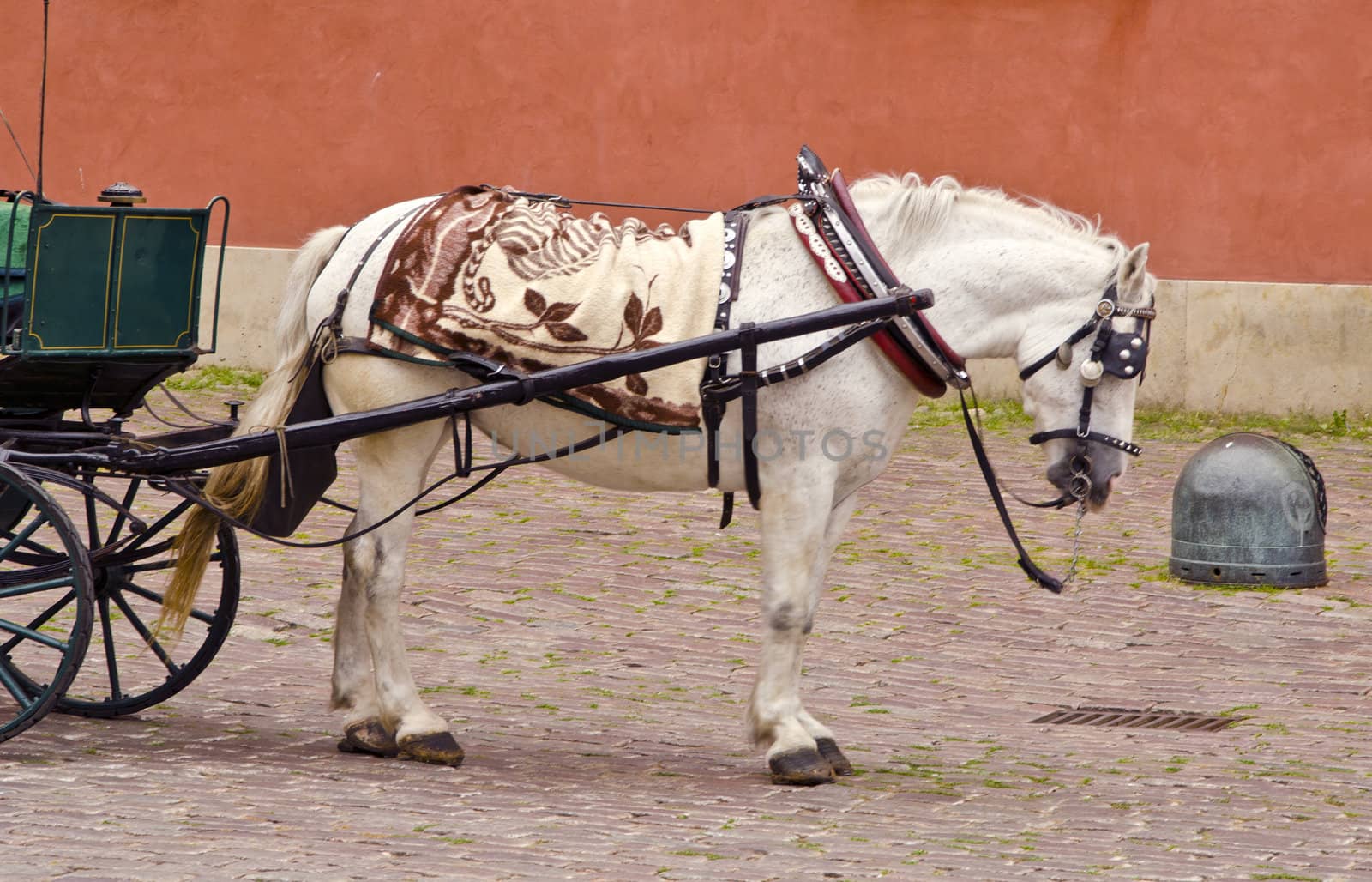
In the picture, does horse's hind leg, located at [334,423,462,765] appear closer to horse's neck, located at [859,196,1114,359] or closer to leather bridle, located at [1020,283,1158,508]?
horse's neck, located at [859,196,1114,359]

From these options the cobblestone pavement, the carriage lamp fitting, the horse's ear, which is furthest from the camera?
the carriage lamp fitting

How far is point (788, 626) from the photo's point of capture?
17.9 feet

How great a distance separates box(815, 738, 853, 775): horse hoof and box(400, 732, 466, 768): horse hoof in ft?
3.54

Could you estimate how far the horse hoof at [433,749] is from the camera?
5547 millimetres

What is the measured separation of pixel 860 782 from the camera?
5.50 m

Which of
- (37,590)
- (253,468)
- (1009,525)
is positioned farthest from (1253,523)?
(37,590)

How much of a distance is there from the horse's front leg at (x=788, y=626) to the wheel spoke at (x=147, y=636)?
1902 mm

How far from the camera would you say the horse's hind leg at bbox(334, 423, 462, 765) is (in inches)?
219

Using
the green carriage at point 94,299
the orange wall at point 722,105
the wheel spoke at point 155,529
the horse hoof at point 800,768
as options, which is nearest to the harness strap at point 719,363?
the horse hoof at point 800,768

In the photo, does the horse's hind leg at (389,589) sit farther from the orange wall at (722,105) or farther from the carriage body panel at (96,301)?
the orange wall at (722,105)

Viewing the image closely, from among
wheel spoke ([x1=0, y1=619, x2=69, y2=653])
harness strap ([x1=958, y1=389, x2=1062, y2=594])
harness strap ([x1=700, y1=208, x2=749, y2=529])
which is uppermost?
harness strap ([x1=700, y1=208, x2=749, y2=529])

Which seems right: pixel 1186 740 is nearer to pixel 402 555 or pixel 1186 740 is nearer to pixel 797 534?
pixel 797 534

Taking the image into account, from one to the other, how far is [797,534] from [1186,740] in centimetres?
168

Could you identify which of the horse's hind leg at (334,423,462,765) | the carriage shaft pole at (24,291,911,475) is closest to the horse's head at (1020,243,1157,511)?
the carriage shaft pole at (24,291,911,475)
